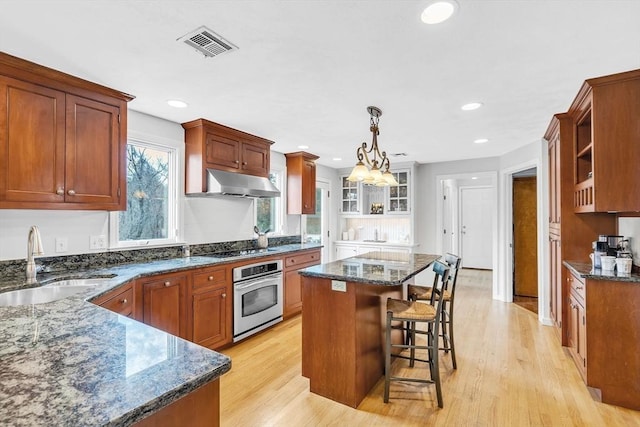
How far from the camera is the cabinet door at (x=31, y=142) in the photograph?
79.7 inches

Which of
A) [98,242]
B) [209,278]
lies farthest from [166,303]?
[98,242]

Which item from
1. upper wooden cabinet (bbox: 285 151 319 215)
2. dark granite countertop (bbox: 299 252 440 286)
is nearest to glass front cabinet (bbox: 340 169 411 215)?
upper wooden cabinet (bbox: 285 151 319 215)

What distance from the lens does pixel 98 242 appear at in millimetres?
2781

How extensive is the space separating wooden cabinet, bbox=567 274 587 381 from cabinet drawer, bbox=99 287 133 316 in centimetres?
340

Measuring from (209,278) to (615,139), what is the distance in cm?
359

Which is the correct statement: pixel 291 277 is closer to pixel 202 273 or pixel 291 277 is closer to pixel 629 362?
pixel 202 273

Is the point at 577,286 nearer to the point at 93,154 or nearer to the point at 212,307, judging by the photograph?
the point at 212,307

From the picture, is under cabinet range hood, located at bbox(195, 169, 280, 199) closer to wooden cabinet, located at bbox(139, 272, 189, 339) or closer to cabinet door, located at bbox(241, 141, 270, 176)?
cabinet door, located at bbox(241, 141, 270, 176)

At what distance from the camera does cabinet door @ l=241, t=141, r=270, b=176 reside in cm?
392

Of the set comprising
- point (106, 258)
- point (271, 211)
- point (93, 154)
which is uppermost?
point (93, 154)

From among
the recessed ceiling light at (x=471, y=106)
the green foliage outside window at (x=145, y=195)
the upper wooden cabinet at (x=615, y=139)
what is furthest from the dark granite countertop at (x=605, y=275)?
the green foliage outside window at (x=145, y=195)

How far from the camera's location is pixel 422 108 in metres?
2.94

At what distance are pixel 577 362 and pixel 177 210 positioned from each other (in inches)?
160

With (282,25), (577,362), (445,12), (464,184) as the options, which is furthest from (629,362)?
(464,184)
